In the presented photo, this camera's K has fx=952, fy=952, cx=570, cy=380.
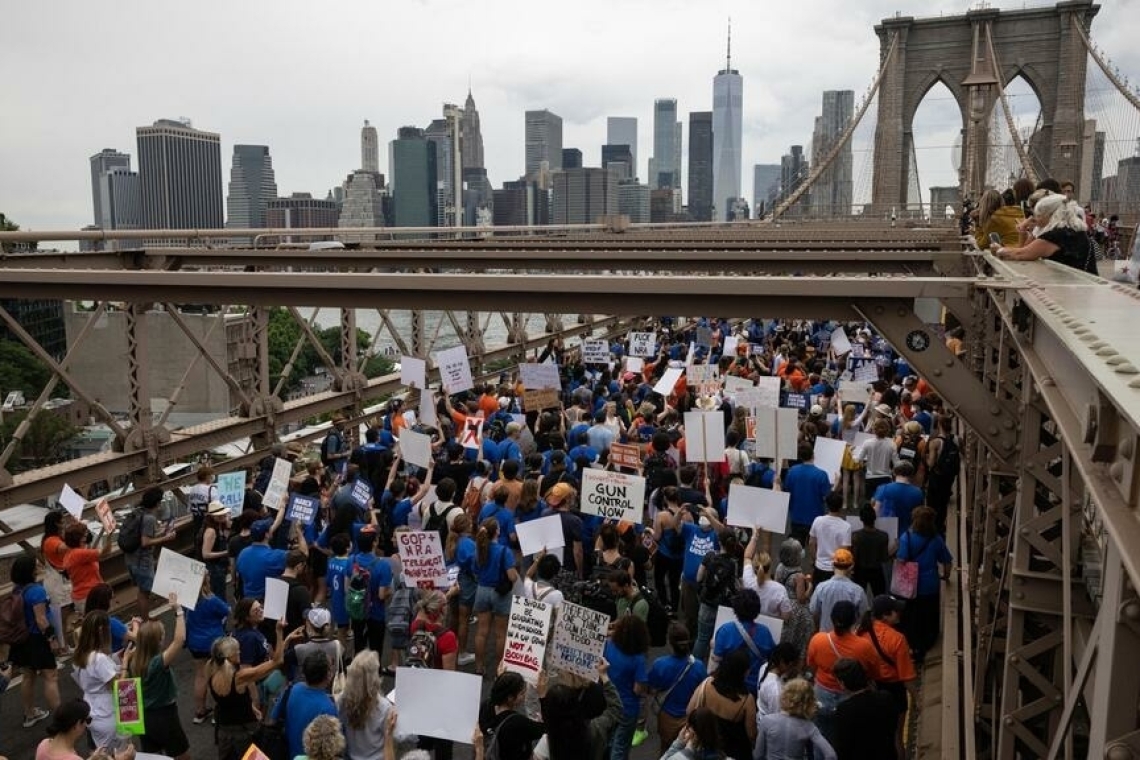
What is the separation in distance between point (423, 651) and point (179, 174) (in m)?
99.2

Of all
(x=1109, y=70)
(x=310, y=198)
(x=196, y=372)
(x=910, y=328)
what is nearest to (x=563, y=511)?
(x=910, y=328)

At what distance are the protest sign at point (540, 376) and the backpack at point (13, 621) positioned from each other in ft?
21.3

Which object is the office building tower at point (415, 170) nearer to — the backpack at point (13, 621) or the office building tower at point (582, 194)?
the office building tower at point (582, 194)

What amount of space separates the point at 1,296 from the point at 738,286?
19.1ft

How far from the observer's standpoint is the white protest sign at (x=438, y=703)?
468 cm

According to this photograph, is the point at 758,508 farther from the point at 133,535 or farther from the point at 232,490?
the point at 133,535

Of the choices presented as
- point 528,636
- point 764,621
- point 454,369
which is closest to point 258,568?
point 528,636

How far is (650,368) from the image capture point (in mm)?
14898

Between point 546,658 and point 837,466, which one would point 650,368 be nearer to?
point 837,466

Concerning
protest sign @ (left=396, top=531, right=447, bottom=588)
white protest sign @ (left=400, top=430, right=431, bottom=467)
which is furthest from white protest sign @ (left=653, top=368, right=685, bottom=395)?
protest sign @ (left=396, top=531, right=447, bottom=588)

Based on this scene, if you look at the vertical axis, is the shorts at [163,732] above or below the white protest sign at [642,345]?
below

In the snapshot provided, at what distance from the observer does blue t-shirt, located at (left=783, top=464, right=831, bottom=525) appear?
8.11m


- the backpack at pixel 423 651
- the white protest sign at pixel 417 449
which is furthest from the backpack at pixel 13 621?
the white protest sign at pixel 417 449

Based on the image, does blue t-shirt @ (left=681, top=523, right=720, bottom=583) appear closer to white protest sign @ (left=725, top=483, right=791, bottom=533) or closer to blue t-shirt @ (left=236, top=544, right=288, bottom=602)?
white protest sign @ (left=725, top=483, right=791, bottom=533)
